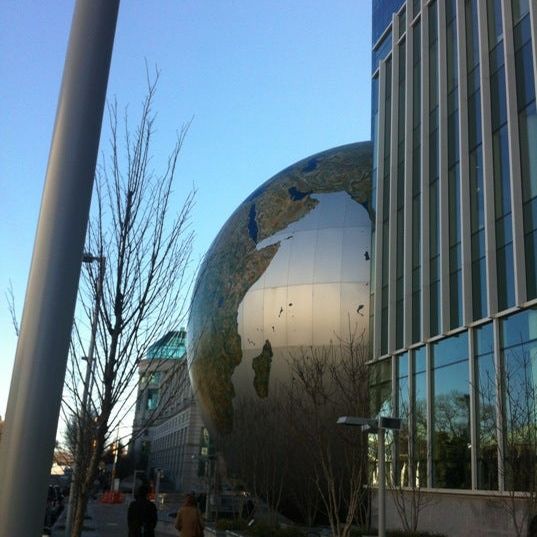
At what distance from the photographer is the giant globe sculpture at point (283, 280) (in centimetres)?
2608

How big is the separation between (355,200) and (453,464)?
12200 millimetres

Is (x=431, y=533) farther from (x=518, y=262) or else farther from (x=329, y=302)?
(x=329, y=302)

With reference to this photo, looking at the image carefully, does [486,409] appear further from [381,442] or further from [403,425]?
[381,442]

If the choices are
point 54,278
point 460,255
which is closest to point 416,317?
point 460,255

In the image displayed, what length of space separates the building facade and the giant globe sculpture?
1458mm

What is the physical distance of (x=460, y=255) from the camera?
19438mm

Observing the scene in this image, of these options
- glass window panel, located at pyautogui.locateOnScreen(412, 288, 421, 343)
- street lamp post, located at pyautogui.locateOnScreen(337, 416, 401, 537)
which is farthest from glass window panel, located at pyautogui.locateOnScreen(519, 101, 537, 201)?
street lamp post, located at pyautogui.locateOnScreen(337, 416, 401, 537)

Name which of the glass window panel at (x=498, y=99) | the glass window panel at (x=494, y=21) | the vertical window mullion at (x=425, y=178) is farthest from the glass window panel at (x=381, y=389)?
the glass window panel at (x=494, y=21)

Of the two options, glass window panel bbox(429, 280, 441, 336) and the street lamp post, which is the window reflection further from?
the street lamp post

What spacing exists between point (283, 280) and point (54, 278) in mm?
22900

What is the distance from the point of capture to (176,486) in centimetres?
8925

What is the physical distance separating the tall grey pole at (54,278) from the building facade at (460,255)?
37.2ft

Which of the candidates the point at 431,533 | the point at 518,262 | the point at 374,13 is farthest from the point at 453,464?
the point at 374,13

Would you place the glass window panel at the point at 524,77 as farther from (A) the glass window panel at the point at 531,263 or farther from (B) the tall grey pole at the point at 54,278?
(B) the tall grey pole at the point at 54,278
